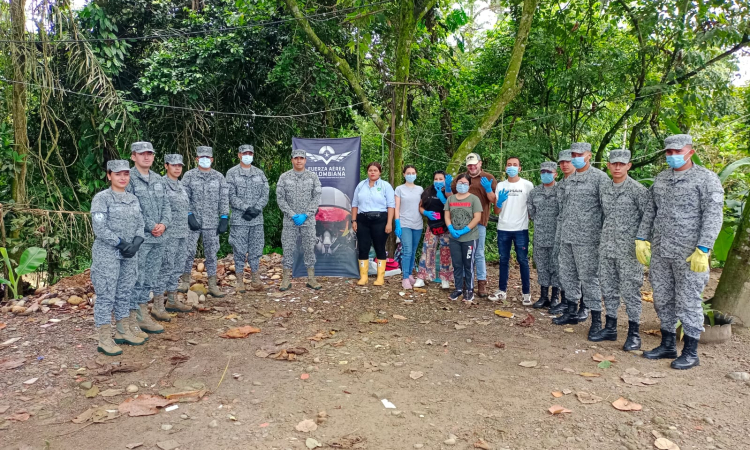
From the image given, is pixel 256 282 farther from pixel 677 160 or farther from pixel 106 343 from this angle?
pixel 677 160

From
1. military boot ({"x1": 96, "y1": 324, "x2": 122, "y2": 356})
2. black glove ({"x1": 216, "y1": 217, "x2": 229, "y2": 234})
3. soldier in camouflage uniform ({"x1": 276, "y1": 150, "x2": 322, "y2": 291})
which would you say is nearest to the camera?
military boot ({"x1": 96, "y1": 324, "x2": 122, "y2": 356})

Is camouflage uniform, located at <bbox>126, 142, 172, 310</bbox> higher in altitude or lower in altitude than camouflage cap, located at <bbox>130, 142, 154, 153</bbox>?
lower

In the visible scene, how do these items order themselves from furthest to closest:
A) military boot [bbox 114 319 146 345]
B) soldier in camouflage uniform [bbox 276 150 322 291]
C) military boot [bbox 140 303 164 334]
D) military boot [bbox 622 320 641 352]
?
1. soldier in camouflage uniform [bbox 276 150 322 291]
2. military boot [bbox 140 303 164 334]
3. military boot [bbox 114 319 146 345]
4. military boot [bbox 622 320 641 352]

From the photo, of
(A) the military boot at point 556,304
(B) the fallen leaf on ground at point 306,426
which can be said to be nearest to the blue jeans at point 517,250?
(A) the military boot at point 556,304

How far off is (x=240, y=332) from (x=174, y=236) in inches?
51.3

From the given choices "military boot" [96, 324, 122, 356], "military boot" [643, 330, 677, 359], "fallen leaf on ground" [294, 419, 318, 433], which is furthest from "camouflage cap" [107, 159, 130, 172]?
"military boot" [643, 330, 677, 359]

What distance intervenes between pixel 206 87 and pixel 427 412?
746 centimetres

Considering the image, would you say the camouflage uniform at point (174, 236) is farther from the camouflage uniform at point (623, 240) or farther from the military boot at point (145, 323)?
the camouflage uniform at point (623, 240)

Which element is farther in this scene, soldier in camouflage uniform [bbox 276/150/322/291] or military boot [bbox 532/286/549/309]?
soldier in camouflage uniform [bbox 276/150/322/291]

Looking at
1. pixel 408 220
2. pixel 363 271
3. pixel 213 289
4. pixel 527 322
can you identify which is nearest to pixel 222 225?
pixel 213 289

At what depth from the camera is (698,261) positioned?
3.82m

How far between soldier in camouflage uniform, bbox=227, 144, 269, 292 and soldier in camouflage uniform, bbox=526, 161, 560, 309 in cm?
347

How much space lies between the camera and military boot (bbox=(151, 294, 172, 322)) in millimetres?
5301

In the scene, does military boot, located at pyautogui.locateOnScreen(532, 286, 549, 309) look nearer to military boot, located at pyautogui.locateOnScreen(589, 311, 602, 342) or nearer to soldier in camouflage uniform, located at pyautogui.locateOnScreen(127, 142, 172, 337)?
military boot, located at pyautogui.locateOnScreen(589, 311, 602, 342)
